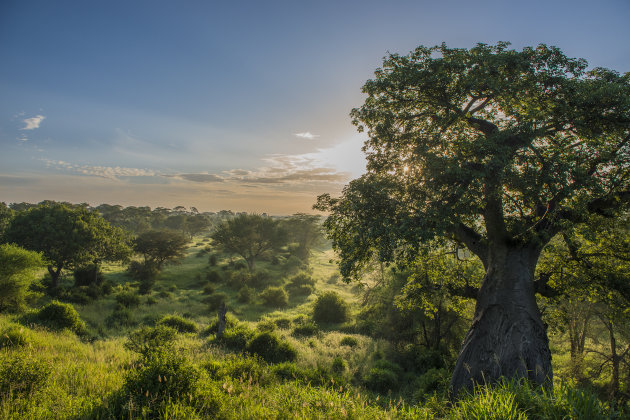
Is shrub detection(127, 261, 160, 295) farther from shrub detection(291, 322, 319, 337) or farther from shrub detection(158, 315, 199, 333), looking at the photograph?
shrub detection(291, 322, 319, 337)

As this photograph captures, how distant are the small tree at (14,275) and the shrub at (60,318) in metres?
4.92

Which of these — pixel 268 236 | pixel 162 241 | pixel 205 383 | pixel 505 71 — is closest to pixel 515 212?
pixel 505 71

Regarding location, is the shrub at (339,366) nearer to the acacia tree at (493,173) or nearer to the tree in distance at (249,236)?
the acacia tree at (493,173)

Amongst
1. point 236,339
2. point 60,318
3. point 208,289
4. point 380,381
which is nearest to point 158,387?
point 380,381

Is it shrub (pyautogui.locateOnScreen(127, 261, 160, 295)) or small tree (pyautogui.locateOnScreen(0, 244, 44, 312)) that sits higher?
small tree (pyautogui.locateOnScreen(0, 244, 44, 312))

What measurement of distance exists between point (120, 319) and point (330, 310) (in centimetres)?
2085

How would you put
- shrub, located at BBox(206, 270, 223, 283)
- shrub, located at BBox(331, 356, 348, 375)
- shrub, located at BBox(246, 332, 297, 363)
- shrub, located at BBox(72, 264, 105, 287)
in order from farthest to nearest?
shrub, located at BBox(206, 270, 223, 283) → shrub, located at BBox(72, 264, 105, 287) → shrub, located at BBox(246, 332, 297, 363) → shrub, located at BBox(331, 356, 348, 375)

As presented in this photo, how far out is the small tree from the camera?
18.3 m

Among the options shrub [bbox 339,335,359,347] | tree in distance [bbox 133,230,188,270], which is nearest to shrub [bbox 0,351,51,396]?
shrub [bbox 339,335,359,347]

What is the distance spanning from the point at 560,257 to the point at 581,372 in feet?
46.6

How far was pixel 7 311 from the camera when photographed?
18.1 m

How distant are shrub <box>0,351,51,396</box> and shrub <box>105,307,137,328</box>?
16781 millimetres

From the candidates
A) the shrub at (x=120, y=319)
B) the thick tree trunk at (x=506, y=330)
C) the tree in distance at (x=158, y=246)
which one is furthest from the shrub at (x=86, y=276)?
the thick tree trunk at (x=506, y=330)

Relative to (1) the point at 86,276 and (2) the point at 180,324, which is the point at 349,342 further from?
(1) the point at 86,276
